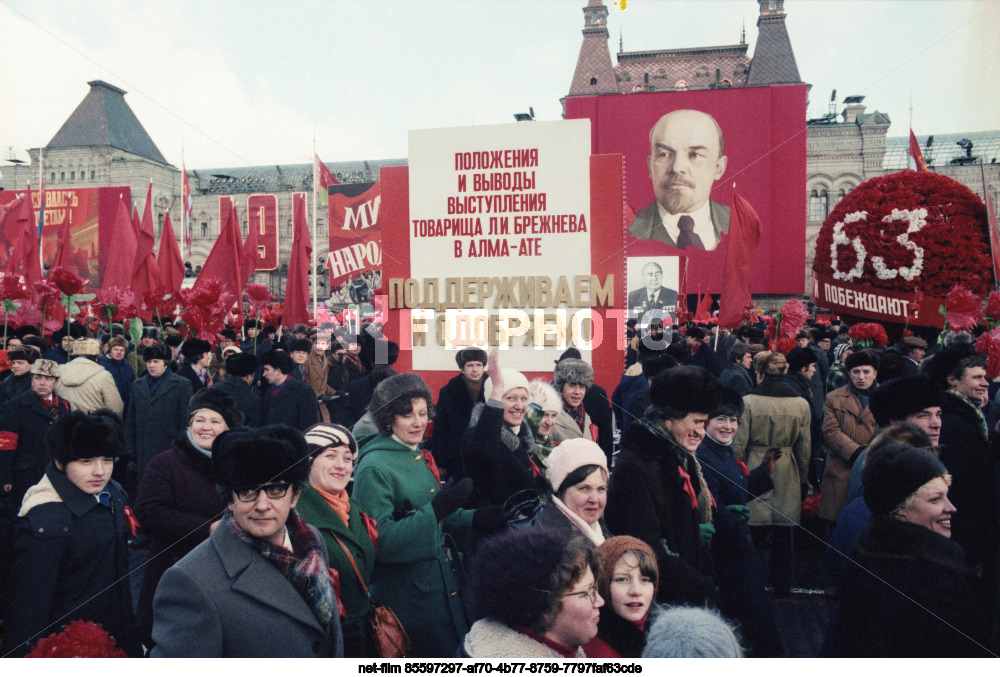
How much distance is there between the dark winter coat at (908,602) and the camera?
72.2 inches

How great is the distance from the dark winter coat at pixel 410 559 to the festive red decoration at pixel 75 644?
89 cm

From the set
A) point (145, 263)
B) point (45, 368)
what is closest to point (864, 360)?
point (45, 368)

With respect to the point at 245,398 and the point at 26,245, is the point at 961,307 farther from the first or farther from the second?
the point at 26,245

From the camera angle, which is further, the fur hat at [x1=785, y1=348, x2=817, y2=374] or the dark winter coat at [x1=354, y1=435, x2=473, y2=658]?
the fur hat at [x1=785, y1=348, x2=817, y2=374]

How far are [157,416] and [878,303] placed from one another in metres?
6.91

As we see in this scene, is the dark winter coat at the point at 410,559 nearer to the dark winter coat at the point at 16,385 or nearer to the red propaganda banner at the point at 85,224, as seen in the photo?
the dark winter coat at the point at 16,385

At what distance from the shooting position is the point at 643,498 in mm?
2340

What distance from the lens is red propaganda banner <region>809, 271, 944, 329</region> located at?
657 centimetres

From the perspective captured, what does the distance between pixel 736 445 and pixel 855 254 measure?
3.84 m

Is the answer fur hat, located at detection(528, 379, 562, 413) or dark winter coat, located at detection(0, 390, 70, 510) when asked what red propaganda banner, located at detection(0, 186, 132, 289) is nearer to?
dark winter coat, located at detection(0, 390, 70, 510)

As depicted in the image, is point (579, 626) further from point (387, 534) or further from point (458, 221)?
point (458, 221)

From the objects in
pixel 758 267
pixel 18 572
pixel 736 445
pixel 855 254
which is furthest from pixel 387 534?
pixel 758 267

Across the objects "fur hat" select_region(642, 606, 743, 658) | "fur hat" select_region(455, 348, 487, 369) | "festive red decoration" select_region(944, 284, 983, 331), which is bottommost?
"fur hat" select_region(642, 606, 743, 658)

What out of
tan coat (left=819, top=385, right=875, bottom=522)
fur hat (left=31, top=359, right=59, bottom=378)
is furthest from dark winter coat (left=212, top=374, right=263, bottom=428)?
tan coat (left=819, top=385, right=875, bottom=522)
